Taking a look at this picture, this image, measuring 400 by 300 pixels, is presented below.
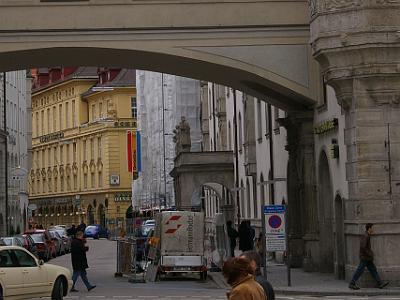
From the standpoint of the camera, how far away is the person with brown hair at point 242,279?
8.84m

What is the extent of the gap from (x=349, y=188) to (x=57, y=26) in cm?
927

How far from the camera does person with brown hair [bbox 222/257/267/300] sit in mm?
8844

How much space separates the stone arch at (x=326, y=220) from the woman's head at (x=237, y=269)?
24.3 m

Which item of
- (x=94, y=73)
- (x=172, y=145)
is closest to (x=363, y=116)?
(x=172, y=145)

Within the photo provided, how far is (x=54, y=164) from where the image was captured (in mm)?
132750

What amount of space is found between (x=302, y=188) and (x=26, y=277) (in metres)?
14.0

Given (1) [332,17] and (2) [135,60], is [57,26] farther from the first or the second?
(1) [332,17]

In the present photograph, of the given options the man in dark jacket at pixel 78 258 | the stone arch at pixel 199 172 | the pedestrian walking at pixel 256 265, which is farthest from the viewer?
the stone arch at pixel 199 172

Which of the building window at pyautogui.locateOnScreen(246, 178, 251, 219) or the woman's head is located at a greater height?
the building window at pyautogui.locateOnScreen(246, 178, 251, 219)

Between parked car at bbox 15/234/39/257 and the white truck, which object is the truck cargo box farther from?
parked car at bbox 15/234/39/257

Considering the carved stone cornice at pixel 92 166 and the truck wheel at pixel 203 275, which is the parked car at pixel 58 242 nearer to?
the truck wheel at pixel 203 275

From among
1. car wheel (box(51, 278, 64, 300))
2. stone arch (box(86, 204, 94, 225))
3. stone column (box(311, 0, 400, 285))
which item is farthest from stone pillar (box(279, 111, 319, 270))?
stone arch (box(86, 204, 94, 225))

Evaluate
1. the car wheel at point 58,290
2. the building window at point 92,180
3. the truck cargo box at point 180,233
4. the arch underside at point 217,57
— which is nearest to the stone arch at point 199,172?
the truck cargo box at point 180,233

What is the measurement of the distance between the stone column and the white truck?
229 inches
